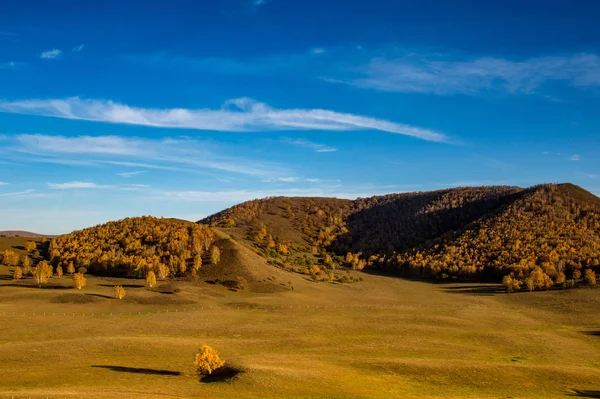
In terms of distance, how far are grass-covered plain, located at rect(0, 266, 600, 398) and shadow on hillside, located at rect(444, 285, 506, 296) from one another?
14.4 meters

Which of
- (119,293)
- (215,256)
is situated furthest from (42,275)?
(215,256)

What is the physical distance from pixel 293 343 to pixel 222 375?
22767 millimetres

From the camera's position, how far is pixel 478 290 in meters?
172

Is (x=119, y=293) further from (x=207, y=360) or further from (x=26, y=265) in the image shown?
(x=207, y=360)

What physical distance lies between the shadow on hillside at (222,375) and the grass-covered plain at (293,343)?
129 centimetres

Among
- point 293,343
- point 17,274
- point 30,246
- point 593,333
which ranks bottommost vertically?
point 293,343

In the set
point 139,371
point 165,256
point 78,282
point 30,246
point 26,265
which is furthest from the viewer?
point 30,246

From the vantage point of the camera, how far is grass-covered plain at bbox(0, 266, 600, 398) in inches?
2245

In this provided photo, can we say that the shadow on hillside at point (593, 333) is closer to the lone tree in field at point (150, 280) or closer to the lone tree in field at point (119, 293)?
the lone tree in field at point (119, 293)

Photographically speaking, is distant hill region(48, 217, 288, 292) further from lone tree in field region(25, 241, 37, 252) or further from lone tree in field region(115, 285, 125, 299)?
lone tree in field region(115, 285, 125, 299)

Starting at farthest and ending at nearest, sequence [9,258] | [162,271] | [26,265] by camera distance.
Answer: [9,258]
[26,265]
[162,271]

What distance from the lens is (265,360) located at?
227ft

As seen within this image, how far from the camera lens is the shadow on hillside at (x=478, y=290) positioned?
166 meters

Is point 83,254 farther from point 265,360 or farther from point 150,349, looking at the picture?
point 265,360
